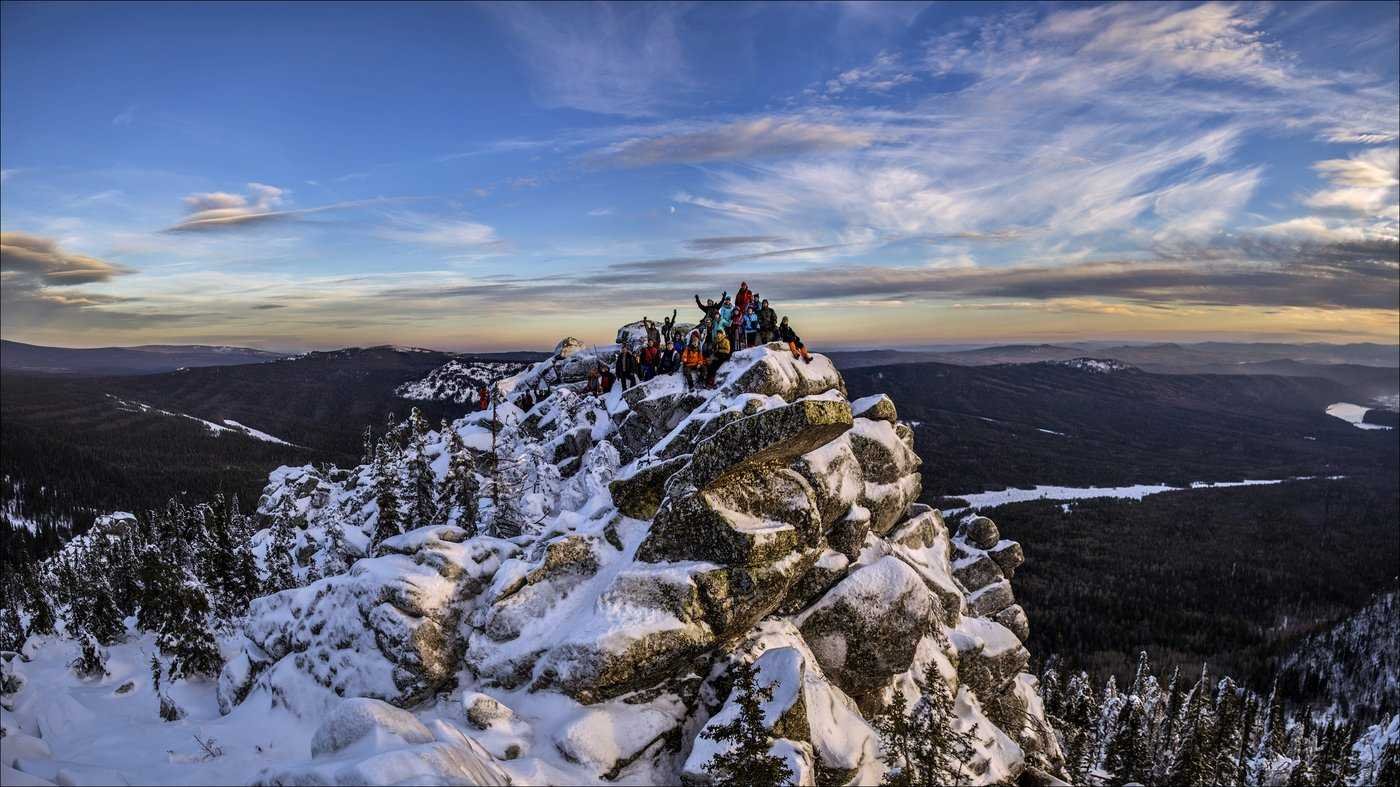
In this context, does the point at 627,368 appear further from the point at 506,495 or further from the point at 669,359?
the point at 506,495

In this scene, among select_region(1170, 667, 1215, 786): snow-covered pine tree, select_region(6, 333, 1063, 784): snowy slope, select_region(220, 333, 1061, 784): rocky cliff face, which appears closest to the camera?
select_region(6, 333, 1063, 784): snowy slope

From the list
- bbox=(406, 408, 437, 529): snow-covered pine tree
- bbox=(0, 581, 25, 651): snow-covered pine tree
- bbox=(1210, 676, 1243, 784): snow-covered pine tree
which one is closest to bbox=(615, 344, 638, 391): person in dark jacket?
bbox=(406, 408, 437, 529): snow-covered pine tree

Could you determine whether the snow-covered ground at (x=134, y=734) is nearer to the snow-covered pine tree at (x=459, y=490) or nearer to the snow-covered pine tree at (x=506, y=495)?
the snow-covered pine tree at (x=506, y=495)

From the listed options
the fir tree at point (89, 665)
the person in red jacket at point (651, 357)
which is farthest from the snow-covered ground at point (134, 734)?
the person in red jacket at point (651, 357)

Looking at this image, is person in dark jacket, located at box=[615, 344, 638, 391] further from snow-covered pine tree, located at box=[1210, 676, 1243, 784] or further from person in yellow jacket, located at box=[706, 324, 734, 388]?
snow-covered pine tree, located at box=[1210, 676, 1243, 784]

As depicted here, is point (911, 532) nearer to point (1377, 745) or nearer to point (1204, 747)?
point (1204, 747)

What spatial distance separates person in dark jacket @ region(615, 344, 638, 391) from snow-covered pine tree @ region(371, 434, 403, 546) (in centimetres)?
1613

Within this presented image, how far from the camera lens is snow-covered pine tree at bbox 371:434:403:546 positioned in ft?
122

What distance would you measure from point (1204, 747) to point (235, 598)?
252 feet

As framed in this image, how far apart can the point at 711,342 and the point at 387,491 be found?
2263cm

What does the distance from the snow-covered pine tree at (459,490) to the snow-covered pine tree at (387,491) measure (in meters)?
2.66

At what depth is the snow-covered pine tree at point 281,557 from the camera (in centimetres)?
4228

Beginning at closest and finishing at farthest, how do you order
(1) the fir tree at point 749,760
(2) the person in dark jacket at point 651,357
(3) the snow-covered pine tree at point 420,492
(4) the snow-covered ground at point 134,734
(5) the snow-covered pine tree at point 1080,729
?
(4) the snow-covered ground at point 134,734 < (1) the fir tree at point 749,760 < (3) the snow-covered pine tree at point 420,492 < (2) the person in dark jacket at point 651,357 < (5) the snow-covered pine tree at point 1080,729

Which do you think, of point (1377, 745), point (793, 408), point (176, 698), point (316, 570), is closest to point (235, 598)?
point (316, 570)
